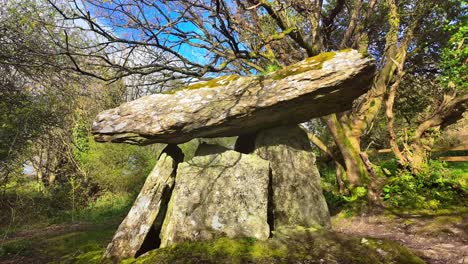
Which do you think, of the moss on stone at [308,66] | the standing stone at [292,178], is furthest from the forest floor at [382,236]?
the moss on stone at [308,66]

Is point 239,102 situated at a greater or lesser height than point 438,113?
greater

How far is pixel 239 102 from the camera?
5.95 m

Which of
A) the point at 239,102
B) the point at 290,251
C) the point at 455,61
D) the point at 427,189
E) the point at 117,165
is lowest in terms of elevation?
the point at 290,251

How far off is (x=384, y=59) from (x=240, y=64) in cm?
474

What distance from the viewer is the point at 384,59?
10.2m

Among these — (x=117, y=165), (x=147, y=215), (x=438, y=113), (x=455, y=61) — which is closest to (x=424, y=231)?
(x=455, y=61)

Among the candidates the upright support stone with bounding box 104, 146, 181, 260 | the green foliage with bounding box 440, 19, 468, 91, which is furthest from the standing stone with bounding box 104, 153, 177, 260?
the green foliage with bounding box 440, 19, 468, 91

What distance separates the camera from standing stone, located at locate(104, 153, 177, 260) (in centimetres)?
564

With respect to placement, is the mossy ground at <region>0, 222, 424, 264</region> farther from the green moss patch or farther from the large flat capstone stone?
the large flat capstone stone

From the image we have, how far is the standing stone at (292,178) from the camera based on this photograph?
6547 mm

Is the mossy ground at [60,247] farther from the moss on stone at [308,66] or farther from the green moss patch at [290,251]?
the moss on stone at [308,66]

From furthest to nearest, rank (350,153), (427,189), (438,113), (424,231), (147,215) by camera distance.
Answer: (438,113)
(350,153)
(427,189)
(147,215)
(424,231)

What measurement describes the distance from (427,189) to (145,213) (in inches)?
253

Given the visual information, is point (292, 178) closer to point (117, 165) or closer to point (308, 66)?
point (308, 66)
